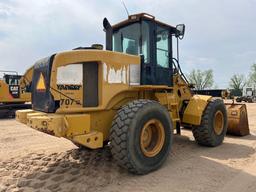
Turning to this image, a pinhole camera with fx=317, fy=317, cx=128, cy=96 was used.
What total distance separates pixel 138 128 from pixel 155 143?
2.50ft

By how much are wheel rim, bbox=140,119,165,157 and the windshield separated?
141 centimetres

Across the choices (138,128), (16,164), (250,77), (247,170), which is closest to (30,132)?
(16,164)

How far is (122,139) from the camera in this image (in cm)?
494

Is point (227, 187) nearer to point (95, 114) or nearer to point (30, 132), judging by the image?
point (95, 114)

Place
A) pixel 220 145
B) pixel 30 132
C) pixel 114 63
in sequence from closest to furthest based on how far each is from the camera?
pixel 114 63, pixel 220 145, pixel 30 132

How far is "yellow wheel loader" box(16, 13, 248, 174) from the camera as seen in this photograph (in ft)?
16.3

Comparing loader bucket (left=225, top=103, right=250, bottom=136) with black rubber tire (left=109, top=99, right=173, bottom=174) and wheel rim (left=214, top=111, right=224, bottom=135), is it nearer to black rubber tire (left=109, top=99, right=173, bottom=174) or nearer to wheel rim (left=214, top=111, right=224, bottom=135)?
wheel rim (left=214, top=111, right=224, bottom=135)

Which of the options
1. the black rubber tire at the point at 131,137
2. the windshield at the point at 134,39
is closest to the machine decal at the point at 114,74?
the black rubber tire at the point at 131,137

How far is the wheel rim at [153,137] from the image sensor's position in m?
5.56

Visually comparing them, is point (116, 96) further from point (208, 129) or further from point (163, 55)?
point (208, 129)

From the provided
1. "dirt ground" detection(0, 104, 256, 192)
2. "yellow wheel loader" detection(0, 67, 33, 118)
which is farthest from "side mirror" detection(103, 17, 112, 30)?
"yellow wheel loader" detection(0, 67, 33, 118)

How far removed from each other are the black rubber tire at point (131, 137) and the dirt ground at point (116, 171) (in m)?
0.21

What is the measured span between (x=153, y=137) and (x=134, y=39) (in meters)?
2.08

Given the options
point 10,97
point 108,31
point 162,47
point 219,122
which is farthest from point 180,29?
point 10,97
